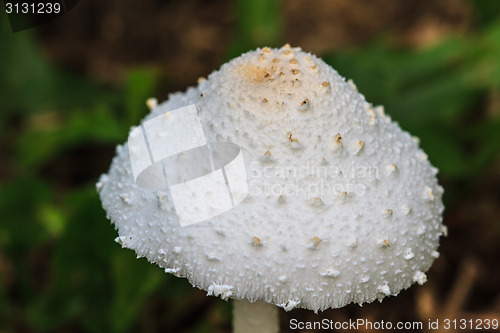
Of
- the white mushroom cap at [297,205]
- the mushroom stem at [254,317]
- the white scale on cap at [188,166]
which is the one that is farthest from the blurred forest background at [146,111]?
the white mushroom cap at [297,205]

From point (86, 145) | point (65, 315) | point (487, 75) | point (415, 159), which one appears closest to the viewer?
point (415, 159)

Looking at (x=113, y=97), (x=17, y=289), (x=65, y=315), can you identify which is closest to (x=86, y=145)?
(x=113, y=97)

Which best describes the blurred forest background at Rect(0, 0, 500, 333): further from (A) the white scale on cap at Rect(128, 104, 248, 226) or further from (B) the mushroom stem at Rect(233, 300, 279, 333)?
(A) the white scale on cap at Rect(128, 104, 248, 226)

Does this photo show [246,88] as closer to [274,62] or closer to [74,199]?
[274,62]

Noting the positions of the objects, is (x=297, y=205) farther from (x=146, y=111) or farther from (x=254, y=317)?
(x=146, y=111)

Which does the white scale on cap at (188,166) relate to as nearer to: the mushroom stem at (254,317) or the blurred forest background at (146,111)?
the mushroom stem at (254,317)

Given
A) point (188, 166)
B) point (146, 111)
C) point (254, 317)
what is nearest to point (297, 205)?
point (188, 166)

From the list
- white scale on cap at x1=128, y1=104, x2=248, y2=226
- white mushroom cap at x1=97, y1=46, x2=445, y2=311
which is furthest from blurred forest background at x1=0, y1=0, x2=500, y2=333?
white mushroom cap at x1=97, y1=46, x2=445, y2=311
